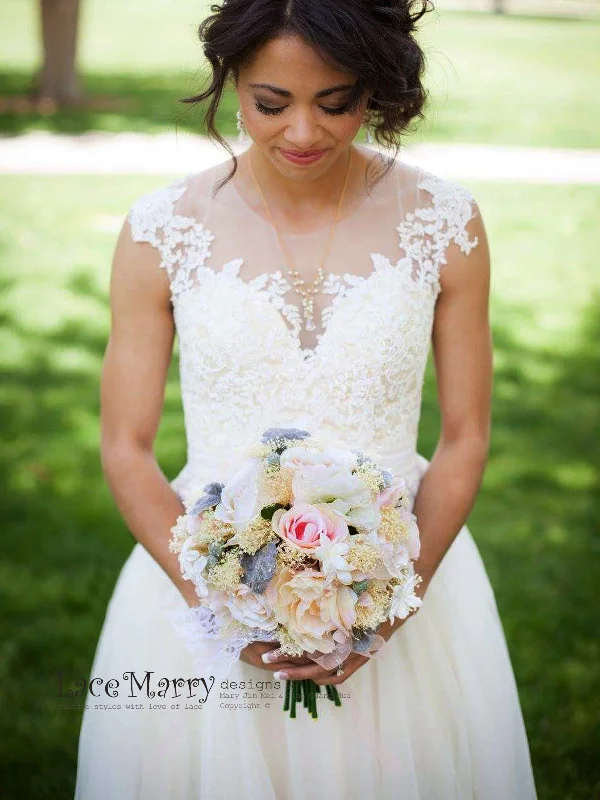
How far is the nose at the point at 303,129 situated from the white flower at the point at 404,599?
110 centimetres

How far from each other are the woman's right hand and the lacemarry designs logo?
0.17m

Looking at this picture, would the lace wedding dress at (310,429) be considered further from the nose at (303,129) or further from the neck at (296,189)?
the nose at (303,129)

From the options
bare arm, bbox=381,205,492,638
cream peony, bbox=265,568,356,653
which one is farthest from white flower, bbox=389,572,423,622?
bare arm, bbox=381,205,492,638

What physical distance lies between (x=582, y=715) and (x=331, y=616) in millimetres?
2246

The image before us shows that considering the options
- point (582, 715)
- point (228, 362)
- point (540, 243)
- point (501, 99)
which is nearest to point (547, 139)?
point (501, 99)

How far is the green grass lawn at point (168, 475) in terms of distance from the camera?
3854 mm

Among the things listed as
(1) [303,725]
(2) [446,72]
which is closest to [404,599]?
(1) [303,725]

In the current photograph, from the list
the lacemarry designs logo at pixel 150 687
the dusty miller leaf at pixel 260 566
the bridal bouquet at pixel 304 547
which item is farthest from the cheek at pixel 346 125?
the lacemarry designs logo at pixel 150 687

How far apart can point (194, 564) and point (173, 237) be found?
3.23 feet

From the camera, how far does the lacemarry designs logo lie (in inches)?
103

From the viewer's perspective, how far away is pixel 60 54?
47.5 feet

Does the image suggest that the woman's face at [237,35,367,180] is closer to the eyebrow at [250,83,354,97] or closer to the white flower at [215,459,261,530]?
the eyebrow at [250,83,354,97]

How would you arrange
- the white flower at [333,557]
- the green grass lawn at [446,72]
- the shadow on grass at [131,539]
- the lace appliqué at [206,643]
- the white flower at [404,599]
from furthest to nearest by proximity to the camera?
1. the green grass lawn at [446,72]
2. the shadow on grass at [131,539]
3. the lace appliqué at [206,643]
4. the white flower at [404,599]
5. the white flower at [333,557]

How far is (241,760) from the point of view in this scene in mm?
2529
